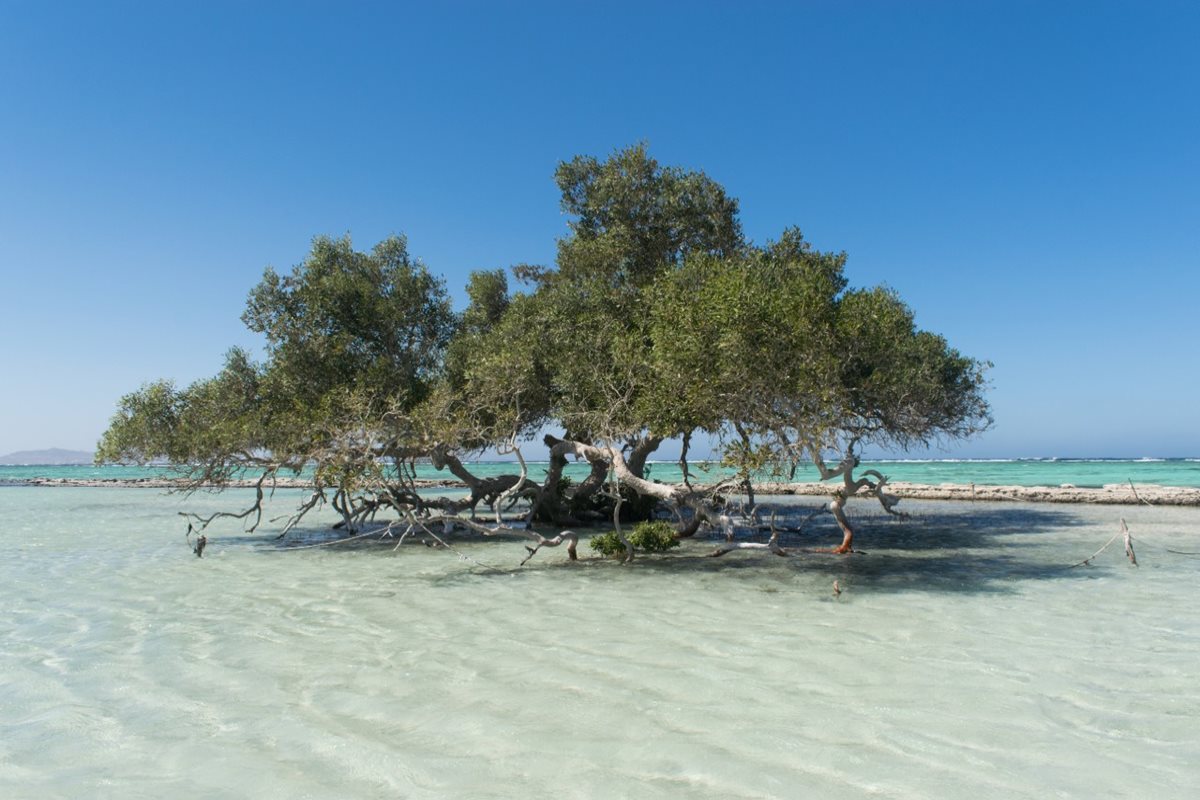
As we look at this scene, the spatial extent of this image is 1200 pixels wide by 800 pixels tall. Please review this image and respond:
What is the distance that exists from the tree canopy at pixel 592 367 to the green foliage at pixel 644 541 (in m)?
0.97

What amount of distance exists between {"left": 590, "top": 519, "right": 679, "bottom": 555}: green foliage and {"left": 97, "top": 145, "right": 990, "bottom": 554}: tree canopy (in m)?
0.97

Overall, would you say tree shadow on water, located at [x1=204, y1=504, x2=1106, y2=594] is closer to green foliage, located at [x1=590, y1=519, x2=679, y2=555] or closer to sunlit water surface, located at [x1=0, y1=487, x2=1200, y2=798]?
sunlit water surface, located at [x1=0, y1=487, x2=1200, y2=798]

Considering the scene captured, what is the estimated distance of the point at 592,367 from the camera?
61.9ft

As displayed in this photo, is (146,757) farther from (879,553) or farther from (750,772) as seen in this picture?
(879,553)

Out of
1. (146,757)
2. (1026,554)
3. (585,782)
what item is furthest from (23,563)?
(1026,554)

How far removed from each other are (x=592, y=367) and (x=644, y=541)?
481 cm

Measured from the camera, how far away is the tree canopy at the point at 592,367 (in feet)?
47.7

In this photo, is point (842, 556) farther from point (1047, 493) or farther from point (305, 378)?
point (1047, 493)

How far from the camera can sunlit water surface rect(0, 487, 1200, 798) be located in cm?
545

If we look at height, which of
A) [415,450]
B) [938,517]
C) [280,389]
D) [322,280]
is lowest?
[938,517]

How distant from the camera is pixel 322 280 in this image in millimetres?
21297

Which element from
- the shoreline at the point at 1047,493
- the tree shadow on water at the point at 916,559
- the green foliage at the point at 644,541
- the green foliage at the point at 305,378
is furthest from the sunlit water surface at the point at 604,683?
the shoreline at the point at 1047,493

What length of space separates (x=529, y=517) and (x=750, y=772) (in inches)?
672

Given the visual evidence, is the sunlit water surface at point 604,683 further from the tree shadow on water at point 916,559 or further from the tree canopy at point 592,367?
the tree canopy at point 592,367
